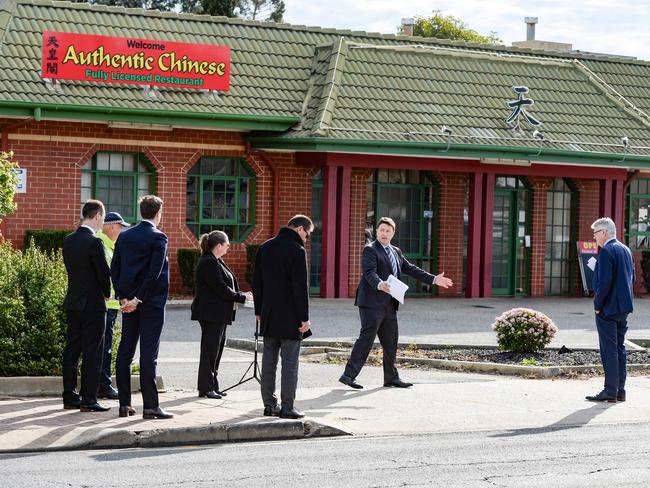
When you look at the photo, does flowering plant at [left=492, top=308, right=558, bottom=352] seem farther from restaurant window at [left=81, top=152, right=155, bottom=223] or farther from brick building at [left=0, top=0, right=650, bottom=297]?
restaurant window at [left=81, top=152, right=155, bottom=223]

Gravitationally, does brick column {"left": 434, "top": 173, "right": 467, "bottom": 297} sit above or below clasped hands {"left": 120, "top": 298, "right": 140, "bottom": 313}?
above

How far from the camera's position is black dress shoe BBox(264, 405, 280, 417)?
12188mm

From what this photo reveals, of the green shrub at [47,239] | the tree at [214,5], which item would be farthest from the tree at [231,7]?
the green shrub at [47,239]

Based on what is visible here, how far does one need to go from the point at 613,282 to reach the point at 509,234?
15548 mm

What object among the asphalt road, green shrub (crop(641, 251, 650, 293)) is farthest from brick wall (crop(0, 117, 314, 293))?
the asphalt road

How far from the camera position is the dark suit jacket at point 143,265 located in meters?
11.6

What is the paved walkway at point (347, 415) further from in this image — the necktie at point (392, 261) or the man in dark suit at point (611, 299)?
the necktie at point (392, 261)

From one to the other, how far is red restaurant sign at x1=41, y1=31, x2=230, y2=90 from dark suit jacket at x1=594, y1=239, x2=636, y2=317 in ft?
42.4

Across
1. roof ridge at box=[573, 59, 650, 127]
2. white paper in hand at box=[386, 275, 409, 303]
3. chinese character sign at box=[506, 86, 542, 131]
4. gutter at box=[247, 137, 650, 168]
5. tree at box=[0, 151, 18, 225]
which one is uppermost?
roof ridge at box=[573, 59, 650, 127]

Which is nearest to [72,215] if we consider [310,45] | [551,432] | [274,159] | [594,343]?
[274,159]

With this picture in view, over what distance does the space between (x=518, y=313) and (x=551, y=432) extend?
5.19m

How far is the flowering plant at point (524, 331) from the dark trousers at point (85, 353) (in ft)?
21.9

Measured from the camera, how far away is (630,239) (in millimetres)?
31047

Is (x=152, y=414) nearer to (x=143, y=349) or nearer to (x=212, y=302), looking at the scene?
(x=143, y=349)
